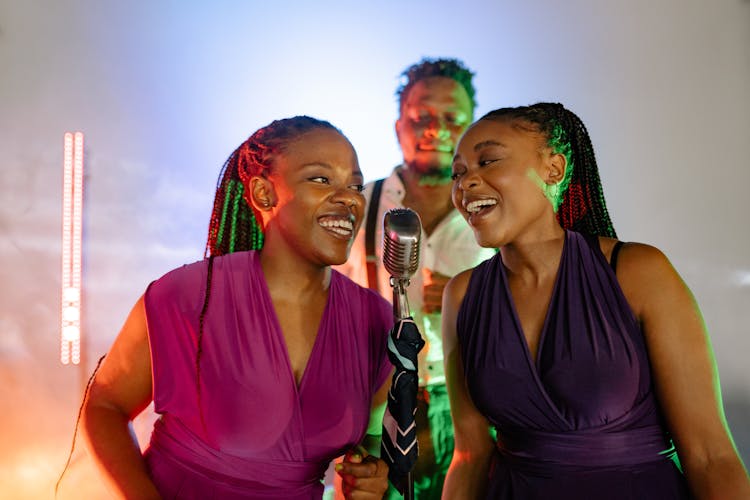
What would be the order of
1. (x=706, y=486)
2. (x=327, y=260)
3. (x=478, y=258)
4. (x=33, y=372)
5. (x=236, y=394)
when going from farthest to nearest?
(x=33, y=372) < (x=478, y=258) < (x=327, y=260) < (x=236, y=394) < (x=706, y=486)

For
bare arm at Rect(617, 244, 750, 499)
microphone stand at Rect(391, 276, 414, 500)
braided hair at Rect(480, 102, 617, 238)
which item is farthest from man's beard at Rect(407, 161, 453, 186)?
microphone stand at Rect(391, 276, 414, 500)

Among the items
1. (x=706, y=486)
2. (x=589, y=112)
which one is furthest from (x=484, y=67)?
(x=706, y=486)

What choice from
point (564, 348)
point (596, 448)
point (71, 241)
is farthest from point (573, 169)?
point (71, 241)

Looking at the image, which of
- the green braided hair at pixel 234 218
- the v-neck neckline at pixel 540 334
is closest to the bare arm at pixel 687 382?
the v-neck neckline at pixel 540 334

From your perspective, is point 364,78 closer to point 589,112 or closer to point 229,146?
point 229,146

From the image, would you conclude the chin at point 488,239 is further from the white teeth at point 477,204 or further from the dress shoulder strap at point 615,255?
the dress shoulder strap at point 615,255

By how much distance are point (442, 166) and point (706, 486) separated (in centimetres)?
177

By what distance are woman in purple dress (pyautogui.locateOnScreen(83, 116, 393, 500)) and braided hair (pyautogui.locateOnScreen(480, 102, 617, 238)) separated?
0.53m

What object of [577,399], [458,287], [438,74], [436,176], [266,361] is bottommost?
[577,399]

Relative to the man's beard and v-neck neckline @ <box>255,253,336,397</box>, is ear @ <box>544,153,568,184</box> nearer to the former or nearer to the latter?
v-neck neckline @ <box>255,253,336,397</box>

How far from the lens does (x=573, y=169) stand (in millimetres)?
1960

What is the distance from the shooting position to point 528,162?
1.81 meters

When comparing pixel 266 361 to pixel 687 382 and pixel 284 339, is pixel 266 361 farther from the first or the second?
pixel 687 382

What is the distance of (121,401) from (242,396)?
1.07 ft
